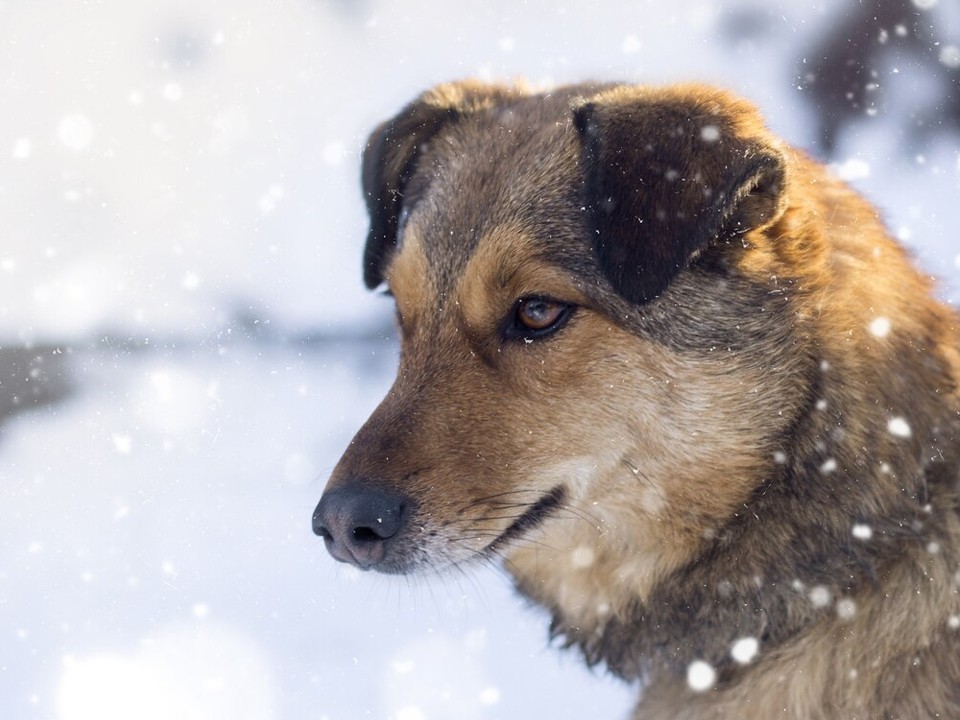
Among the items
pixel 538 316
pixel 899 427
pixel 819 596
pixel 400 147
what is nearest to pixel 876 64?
pixel 400 147

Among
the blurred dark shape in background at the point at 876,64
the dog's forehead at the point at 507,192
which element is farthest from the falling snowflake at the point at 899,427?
the blurred dark shape in background at the point at 876,64

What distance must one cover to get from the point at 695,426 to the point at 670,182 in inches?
27.4

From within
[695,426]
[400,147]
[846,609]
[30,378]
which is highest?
[400,147]

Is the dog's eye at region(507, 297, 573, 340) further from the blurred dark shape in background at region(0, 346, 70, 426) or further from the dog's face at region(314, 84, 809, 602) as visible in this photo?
the blurred dark shape in background at region(0, 346, 70, 426)

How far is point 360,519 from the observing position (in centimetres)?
283

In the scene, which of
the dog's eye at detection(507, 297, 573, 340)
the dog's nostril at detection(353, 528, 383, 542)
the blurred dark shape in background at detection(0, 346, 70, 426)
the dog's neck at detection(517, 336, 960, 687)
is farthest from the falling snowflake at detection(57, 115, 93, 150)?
the dog's neck at detection(517, 336, 960, 687)

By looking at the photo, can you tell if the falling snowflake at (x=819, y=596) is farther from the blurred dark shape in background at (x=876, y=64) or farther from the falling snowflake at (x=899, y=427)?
the blurred dark shape in background at (x=876, y=64)

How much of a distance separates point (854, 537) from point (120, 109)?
753 cm

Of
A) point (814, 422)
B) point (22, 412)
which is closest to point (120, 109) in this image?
point (22, 412)

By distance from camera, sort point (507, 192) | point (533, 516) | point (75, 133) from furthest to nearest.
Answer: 1. point (75, 133)
2. point (507, 192)
3. point (533, 516)

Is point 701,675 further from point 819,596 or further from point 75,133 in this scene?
point 75,133

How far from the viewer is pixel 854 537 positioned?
2.83 m

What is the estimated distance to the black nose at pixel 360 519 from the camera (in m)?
2.83

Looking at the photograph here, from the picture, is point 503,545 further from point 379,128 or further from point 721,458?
point 379,128
